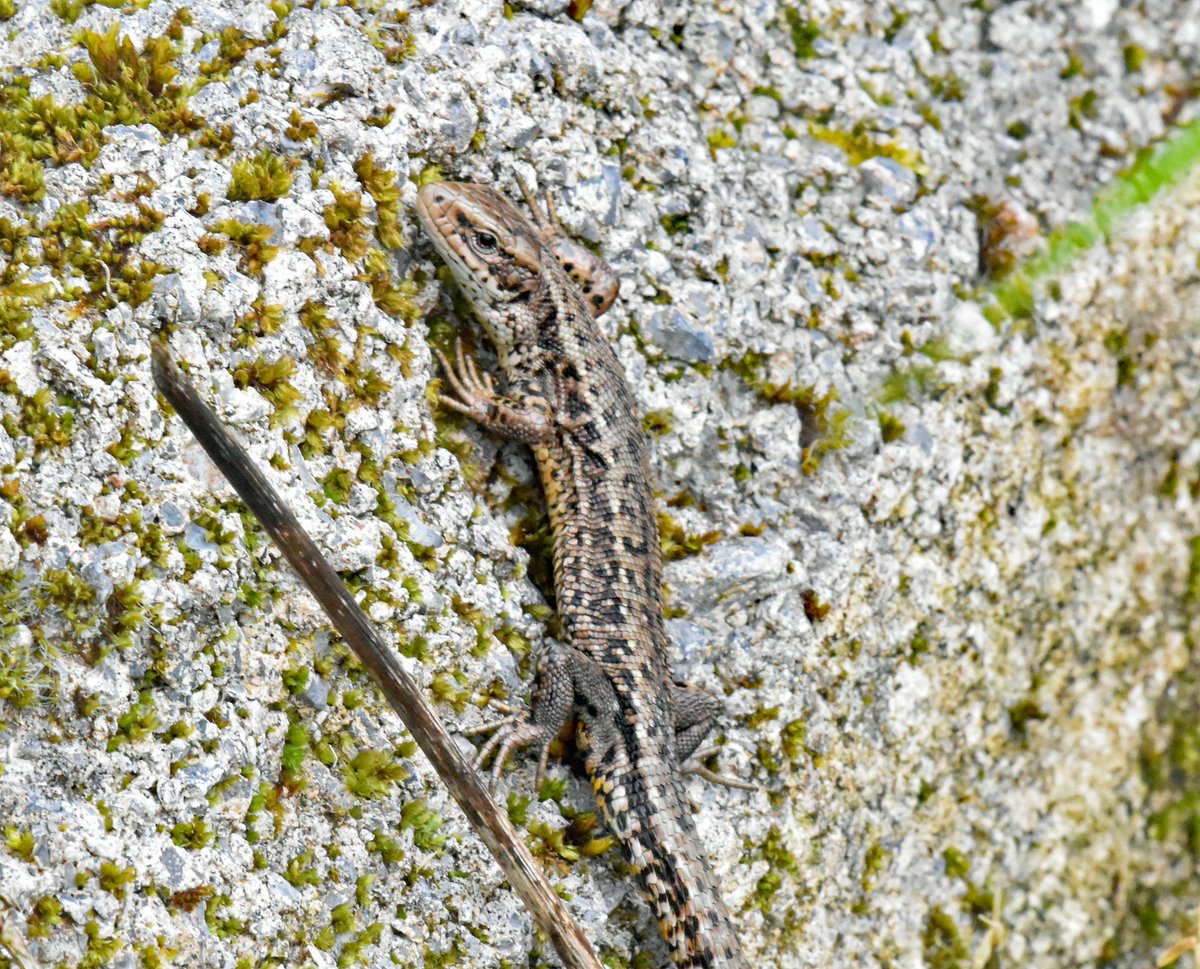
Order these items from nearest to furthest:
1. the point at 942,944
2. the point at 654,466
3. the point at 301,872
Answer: the point at 301,872 → the point at 654,466 → the point at 942,944

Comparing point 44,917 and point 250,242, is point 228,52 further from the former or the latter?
point 44,917

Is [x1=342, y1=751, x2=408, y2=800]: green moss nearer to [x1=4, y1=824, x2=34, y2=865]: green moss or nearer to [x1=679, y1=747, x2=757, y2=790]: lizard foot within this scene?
[x1=4, y1=824, x2=34, y2=865]: green moss

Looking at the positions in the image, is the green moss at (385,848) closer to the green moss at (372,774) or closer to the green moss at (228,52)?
the green moss at (372,774)

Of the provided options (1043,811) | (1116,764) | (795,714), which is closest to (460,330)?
(795,714)

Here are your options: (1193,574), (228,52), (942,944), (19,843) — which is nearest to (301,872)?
(19,843)

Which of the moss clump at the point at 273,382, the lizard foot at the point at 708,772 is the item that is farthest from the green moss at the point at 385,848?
the moss clump at the point at 273,382

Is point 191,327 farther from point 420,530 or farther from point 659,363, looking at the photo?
point 659,363
